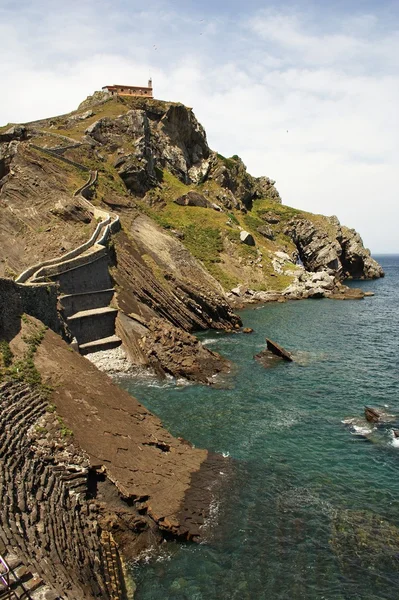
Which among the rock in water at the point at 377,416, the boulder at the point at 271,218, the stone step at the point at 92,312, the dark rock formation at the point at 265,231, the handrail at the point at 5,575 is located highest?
the boulder at the point at 271,218

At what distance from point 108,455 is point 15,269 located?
3394 centimetres

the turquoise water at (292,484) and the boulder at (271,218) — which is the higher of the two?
the boulder at (271,218)

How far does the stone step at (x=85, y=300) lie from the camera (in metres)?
44.1

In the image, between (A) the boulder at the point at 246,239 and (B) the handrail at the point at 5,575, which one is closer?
(B) the handrail at the point at 5,575

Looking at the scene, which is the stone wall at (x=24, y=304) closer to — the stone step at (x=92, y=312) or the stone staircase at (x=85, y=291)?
the stone staircase at (x=85, y=291)

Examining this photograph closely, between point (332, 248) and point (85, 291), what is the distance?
81416 millimetres

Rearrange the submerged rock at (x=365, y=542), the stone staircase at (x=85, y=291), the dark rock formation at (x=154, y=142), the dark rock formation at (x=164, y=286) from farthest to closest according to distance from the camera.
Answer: the dark rock formation at (x=154, y=142) < the dark rock formation at (x=164, y=286) < the stone staircase at (x=85, y=291) < the submerged rock at (x=365, y=542)

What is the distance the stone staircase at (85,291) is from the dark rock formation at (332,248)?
243 feet

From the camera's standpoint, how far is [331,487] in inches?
899

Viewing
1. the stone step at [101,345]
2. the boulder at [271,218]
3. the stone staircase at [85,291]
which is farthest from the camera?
the boulder at [271,218]

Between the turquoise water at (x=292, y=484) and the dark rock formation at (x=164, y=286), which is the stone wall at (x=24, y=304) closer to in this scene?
the turquoise water at (x=292, y=484)

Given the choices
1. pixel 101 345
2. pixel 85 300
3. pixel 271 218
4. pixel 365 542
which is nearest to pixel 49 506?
pixel 365 542

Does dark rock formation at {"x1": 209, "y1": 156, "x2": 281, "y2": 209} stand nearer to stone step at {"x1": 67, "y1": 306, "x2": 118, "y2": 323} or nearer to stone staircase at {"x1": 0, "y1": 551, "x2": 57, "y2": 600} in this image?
stone step at {"x1": 67, "y1": 306, "x2": 118, "y2": 323}

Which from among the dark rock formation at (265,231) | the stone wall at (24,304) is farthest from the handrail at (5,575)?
the dark rock formation at (265,231)
